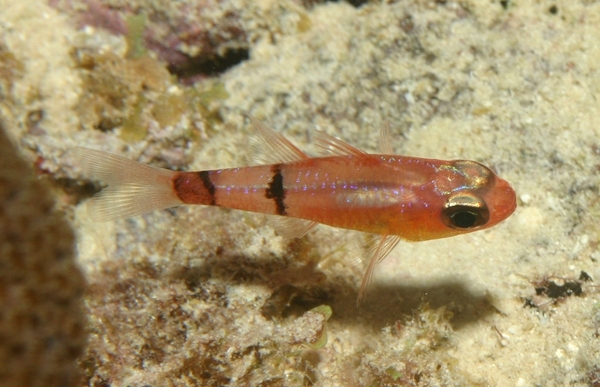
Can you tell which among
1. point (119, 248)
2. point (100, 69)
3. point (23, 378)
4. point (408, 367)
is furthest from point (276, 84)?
point (23, 378)

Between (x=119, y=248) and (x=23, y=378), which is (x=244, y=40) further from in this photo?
(x=23, y=378)

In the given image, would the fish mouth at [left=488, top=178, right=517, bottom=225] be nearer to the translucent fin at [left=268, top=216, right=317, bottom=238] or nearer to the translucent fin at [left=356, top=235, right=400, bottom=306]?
the translucent fin at [left=356, top=235, right=400, bottom=306]

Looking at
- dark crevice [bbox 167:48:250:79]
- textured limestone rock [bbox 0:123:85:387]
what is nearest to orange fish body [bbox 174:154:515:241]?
textured limestone rock [bbox 0:123:85:387]

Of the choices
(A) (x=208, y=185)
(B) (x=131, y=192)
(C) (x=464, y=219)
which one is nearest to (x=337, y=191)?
(C) (x=464, y=219)

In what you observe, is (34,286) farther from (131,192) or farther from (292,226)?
(292,226)

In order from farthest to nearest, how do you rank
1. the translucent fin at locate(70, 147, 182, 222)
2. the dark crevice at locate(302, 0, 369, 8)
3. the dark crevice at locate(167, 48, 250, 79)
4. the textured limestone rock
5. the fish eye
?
the dark crevice at locate(167, 48, 250, 79), the dark crevice at locate(302, 0, 369, 8), the translucent fin at locate(70, 147, 182, 222), the fish eye, the textured limestone rock

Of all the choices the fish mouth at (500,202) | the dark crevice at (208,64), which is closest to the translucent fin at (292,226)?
the fish mouth at (500,202)
